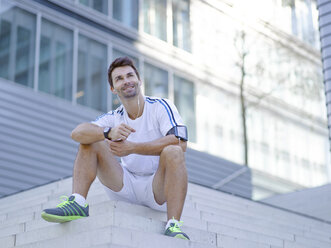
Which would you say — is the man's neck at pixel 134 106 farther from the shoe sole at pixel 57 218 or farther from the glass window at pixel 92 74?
the glass window at pixel 92 74

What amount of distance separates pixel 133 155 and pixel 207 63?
1261cm

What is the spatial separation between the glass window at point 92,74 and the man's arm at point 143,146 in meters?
8.96

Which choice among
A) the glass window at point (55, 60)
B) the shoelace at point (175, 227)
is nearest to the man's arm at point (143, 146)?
the shoelace at point (175, 227)

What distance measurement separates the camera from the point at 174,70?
16156mm

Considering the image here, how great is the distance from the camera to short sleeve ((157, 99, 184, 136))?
479cm

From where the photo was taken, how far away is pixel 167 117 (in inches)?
190

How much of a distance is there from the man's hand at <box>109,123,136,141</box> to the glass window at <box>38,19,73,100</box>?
847 centimetres

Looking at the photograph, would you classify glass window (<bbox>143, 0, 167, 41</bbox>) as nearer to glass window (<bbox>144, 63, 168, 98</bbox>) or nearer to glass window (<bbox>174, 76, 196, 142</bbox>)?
glass window (<bbox>144, 63, 168, 98</bbox>)

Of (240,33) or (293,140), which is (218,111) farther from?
(293,140)

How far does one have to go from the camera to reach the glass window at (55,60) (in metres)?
13.0

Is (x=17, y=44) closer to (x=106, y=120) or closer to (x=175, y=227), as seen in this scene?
(x=106, y=120)

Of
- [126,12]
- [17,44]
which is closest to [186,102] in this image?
[126,12]

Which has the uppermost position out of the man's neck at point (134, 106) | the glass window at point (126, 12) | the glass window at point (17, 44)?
the glass window at point (126, 12)

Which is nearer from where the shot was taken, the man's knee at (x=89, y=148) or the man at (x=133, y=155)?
the man at (x=133, y=155)
